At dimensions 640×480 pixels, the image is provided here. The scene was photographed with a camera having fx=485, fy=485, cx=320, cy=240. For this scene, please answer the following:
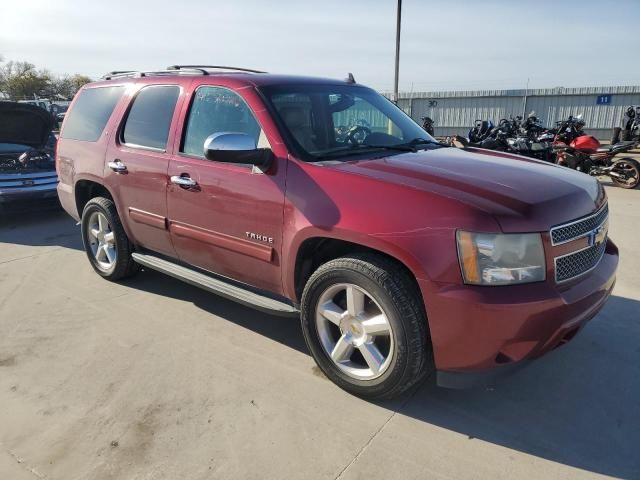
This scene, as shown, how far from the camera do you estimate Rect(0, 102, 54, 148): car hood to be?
7.88m

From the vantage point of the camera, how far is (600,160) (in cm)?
1007

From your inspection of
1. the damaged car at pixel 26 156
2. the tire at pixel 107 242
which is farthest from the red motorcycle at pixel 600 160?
the damaged car at pixel 26 156

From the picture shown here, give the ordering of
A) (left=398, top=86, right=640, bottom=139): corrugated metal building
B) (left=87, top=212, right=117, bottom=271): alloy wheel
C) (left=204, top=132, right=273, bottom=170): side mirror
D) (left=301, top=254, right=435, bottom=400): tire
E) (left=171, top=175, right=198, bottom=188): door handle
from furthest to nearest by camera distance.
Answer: (left=398, top=86, right=640, bottom=139): corrugated metal building → (left=87, top=212, right=117, bottom=271): alloy wheel → (left=171, top=175, right=198, bottom=188): door handle → (left=204, top=132, right=273, bottom=170): side mirror → (left=301, top=254, right=435, bottom=400): tire

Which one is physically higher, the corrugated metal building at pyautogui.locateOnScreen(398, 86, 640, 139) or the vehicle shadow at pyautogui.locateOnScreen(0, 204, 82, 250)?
the corrugated metal building at pyautogui.locateOnScreen(398, 86, 640, 139)

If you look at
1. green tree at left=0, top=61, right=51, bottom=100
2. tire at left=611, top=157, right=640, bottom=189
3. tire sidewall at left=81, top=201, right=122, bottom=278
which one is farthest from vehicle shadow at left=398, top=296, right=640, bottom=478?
green tree at left=0, top=61, right=51, bottom=100

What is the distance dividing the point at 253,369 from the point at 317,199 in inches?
50.1

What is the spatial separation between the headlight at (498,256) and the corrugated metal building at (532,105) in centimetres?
2099

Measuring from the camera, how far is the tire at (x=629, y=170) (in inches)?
380

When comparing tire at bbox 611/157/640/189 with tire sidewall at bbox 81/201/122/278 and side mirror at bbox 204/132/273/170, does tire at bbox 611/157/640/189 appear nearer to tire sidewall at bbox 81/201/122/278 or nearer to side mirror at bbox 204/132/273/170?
side mirror at bbox 204/132/273/170

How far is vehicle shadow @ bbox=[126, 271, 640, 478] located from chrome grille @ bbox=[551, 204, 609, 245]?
1.01 metres

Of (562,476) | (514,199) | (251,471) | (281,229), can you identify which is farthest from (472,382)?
(281,229)

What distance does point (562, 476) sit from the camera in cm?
230

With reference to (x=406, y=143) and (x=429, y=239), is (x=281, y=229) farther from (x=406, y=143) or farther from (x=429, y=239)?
(x=406, y=143)

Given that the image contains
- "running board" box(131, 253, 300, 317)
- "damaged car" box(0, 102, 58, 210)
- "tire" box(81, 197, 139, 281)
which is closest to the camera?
"running board" box(131, 253, 300, 317)
